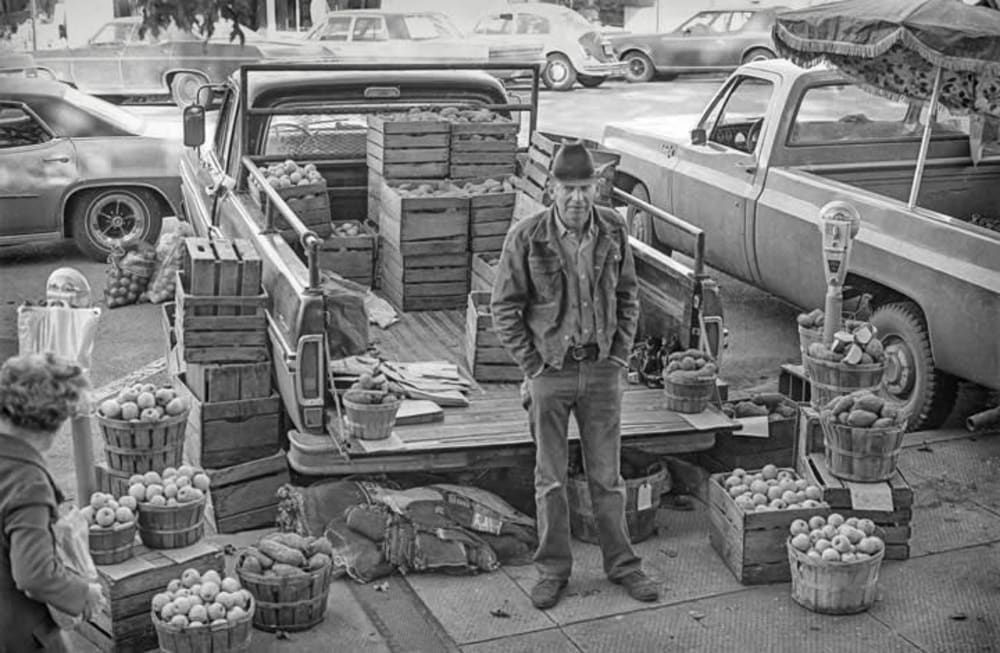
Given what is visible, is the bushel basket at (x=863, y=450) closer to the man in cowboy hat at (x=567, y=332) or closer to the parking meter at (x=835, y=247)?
the parking meter at (x=835, y=247)

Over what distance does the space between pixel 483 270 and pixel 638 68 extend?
15.3 meters

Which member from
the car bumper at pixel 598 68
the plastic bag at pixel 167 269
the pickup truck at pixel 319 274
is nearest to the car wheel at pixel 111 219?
the pickup truck at pixel 319 274

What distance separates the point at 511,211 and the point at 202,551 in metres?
4.11

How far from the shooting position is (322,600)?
617cm

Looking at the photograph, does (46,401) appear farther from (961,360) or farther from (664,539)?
(961,360)

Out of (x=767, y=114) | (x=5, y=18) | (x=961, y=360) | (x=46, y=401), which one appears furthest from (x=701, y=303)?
(x=5, y=18)

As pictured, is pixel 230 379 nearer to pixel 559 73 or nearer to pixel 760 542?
pixel 760 542

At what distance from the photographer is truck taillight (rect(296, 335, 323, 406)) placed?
681 cm

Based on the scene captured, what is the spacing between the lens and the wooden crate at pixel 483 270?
8797 mm

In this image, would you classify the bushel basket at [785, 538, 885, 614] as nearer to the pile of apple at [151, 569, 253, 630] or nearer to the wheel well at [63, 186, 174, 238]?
the pile of apple at [151, 569, 253, 630]

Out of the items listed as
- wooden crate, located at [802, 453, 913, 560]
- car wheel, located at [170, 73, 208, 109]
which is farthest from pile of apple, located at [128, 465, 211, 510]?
car wheel, located at [170, 73, 208, 109]

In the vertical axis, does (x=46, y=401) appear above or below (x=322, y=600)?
above

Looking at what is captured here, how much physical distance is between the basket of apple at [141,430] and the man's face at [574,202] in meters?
2.03

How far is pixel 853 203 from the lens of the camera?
30.1 ft
